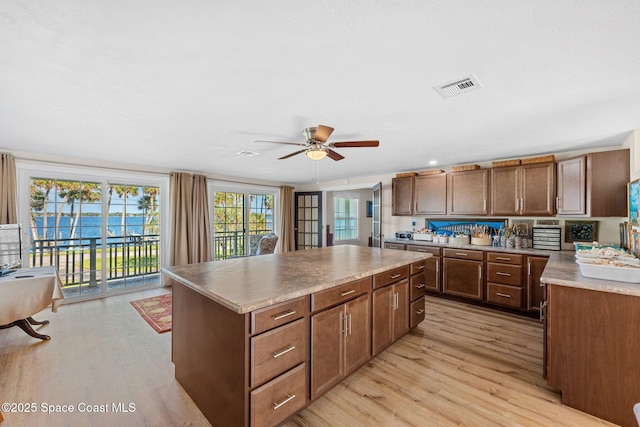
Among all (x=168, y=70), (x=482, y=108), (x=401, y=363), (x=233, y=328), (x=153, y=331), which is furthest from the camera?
(x=153, y=331)

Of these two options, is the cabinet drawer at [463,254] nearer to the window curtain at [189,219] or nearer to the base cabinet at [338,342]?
the base cabinet at [338,342]

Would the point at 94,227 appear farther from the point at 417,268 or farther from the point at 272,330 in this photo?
the point at 417,268

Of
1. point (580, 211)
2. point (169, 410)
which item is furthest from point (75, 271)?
point (580, 211)

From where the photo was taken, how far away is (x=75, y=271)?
4.38 metres

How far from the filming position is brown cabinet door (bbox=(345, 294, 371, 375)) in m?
2.06

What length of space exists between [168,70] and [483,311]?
441 cm

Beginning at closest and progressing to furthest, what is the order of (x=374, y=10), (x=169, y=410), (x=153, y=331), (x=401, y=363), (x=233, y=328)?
(x=374, y=10) → (x=233, y=328) → (x=169, y=410) → (x=401, y=363) → (x=153, y=331)

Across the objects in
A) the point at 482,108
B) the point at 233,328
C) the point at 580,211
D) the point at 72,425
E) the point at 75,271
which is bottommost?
the point at 72,425

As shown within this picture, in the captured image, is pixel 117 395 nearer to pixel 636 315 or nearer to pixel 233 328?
pixel 233 328

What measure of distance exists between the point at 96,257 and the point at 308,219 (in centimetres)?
429

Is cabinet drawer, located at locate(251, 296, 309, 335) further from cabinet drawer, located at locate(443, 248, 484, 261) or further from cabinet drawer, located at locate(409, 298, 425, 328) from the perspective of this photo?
cabinet drawer, located at locate(443, 248, 484, 261)

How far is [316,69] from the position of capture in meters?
1.63

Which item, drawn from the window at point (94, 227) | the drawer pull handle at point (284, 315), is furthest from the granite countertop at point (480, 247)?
the window at point (94, 227)

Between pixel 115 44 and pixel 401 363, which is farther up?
pixel 115 44
